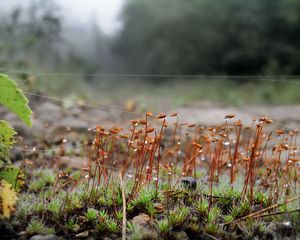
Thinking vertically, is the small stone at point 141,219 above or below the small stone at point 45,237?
above

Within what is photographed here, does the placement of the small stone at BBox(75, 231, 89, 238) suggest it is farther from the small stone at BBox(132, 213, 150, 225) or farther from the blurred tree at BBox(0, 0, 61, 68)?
the blurred tree at BBox(0, 0, 61, 68)

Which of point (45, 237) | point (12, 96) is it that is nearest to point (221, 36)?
point (12, 96)

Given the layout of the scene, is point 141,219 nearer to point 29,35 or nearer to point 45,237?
point 45,237

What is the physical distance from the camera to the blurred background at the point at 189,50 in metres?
12.2

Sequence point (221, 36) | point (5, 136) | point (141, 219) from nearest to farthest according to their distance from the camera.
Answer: point (141, 219) → point (5, 136) → point (221, 36)

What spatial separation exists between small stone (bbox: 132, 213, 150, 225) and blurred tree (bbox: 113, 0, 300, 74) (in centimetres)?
1232

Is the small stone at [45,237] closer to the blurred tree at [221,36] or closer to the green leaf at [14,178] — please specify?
the green leaf at [14,178]

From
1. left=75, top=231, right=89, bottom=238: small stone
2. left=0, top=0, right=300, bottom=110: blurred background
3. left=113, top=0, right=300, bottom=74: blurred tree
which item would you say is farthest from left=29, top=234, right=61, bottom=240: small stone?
left=113, top=0, right=300, bottom=74: blurred tree

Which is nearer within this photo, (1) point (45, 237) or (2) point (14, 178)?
(1) point (45, 237)

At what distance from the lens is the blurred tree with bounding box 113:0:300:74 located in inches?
592

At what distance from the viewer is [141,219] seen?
2.18 meters

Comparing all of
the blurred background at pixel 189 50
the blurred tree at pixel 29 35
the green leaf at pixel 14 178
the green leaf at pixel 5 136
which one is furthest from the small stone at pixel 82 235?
the blurred background at pixel 189 50

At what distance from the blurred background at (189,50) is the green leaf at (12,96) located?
27.2ft

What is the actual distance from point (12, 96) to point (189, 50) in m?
15.1
